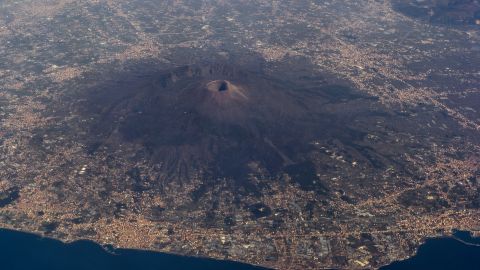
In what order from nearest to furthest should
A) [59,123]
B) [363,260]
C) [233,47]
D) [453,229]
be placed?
[363,260]
[453,229]
[59,123]
[233,47]

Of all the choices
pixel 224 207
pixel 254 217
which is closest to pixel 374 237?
pixel 254 217

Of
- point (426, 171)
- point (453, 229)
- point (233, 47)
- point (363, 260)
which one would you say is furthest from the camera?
point (233, 47)

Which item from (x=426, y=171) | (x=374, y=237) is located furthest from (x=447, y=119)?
(x=374, y=237)

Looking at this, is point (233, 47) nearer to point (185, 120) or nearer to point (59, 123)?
point (185, 120)

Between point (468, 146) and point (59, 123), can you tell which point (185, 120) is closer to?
point (59, 123)

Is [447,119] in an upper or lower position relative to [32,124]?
upper

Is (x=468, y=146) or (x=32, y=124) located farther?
(x=32, y=124)
